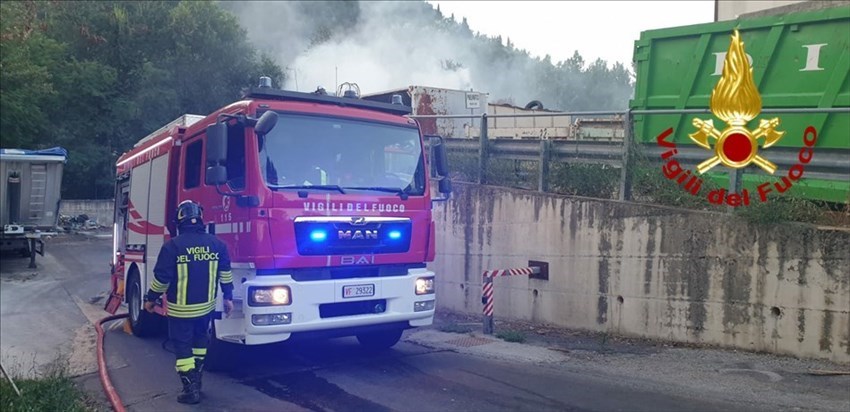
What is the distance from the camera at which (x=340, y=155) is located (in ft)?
22.4

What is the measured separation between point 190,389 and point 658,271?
5.33m

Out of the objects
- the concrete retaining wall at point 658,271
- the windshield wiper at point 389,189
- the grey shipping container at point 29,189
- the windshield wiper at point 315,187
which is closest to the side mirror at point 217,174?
the windshield wiper at point 315,187

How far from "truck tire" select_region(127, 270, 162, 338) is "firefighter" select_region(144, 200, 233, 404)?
136 inches

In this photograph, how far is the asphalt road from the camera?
19.0 feet

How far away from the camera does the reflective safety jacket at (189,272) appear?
6.10 m

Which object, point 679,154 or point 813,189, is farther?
point 679,154

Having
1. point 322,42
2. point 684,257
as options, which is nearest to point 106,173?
point 322,42

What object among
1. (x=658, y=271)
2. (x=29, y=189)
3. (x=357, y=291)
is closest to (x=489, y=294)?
(x=658, y=271)

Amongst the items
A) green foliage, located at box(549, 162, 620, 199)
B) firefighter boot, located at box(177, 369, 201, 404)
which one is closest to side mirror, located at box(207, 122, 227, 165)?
firefighter boot, located at box(177, 369, 201, 404)

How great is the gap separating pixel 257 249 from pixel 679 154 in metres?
5.49

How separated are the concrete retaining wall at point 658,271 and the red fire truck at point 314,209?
252cm

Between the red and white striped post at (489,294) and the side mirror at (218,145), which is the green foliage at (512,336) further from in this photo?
the side mirror at (218,145)

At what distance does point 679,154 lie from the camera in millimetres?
8758

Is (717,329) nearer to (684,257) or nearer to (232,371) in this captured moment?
(684,257)
